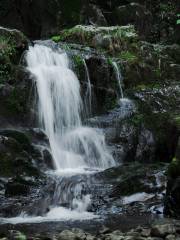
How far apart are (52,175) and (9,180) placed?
1135mm

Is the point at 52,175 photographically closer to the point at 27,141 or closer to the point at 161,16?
the point at 27,141

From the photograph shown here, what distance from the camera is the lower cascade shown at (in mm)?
12444

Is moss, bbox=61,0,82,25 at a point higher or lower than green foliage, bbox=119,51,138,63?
higher

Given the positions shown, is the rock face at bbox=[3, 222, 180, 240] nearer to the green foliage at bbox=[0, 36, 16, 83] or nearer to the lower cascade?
the lower cascade

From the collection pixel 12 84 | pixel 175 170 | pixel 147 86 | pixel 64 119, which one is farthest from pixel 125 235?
pixel 147 86

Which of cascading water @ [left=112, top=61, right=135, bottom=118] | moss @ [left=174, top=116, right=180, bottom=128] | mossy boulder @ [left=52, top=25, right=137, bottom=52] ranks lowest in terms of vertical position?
moss @ [left=174, top=116, right=180, bottom=128]

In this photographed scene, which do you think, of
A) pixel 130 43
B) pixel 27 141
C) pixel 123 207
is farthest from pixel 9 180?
pixel 130 43

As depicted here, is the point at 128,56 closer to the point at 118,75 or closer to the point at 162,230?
the point at 118,75

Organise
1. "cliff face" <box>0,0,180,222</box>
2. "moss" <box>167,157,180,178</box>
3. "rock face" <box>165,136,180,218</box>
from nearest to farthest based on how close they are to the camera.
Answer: "rock face" <box>165,136,180,218</box> → "moss" <box>167,157,180,178</box> → "cliff face" <box>0,0,180,222</box>

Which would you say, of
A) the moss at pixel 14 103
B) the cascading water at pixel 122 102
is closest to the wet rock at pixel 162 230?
the moss at pixel 14 103

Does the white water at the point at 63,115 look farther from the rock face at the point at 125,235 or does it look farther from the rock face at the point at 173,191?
the rock face at the point at 125,235

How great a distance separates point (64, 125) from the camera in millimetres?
15594

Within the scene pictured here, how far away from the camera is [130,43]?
20328 millimetres

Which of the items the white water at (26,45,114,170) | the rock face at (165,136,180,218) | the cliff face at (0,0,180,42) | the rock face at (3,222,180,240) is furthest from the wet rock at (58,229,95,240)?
the cliff face at (0,0,180,42)
